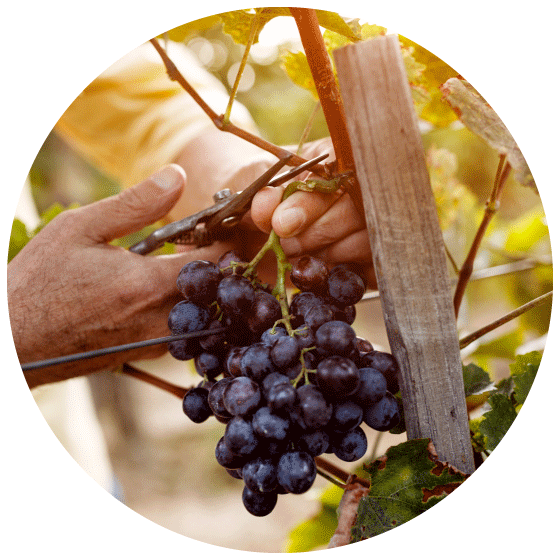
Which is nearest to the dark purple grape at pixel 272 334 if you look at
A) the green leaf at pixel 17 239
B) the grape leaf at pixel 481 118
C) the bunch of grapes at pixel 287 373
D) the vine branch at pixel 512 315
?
the bunch of grapes at pixel 287 373

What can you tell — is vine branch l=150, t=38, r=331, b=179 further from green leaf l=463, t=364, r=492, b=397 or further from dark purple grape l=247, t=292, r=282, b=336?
green leaf l=463, t=364, r=492, b=397

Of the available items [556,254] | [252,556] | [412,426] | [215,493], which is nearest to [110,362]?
[252,556]

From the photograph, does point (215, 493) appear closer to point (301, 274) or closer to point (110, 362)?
point (110, 362)

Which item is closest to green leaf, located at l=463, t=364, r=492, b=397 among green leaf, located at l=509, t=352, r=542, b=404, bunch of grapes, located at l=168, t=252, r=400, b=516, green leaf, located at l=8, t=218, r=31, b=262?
green leaf, located at l=509, t=352, r=542, b=404

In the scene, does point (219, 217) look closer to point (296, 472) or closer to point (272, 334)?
point (272, 334)

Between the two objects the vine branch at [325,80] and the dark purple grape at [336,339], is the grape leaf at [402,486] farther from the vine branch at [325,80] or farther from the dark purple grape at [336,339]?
the vine branch at [325,80]

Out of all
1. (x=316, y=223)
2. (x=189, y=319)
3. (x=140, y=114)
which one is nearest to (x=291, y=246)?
(x=316, y=223)
